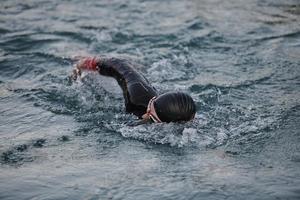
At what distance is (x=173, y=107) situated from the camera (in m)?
6.36

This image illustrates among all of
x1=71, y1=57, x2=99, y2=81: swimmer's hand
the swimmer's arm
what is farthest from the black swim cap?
x1=71, y1=57, x2=99, y2=81: swimmer's hand

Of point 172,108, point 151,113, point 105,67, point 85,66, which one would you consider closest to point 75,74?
point 85,66

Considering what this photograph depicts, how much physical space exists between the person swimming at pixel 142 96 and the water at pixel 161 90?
22 cm

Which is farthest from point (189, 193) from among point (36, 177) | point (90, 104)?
point (90, 104)

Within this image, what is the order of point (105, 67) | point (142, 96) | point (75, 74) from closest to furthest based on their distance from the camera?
point (142, 96)
point (105, 67)
point (75, 74)

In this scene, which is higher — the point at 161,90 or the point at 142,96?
the point at 142,96

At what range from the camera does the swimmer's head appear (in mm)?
6363

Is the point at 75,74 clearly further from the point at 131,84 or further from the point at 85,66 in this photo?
the point at 131,84

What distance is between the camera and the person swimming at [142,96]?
6.39 meters

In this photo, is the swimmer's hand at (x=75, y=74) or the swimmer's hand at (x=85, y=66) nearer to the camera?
the swimmer's hand at (x=85, y=66)

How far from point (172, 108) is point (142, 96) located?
83 cm

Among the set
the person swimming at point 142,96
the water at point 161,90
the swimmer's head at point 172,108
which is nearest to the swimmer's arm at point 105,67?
the person swimming at point 142,96

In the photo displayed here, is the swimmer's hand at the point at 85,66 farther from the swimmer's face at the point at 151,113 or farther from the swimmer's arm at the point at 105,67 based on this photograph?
the swimmer's face at the point at 151,113

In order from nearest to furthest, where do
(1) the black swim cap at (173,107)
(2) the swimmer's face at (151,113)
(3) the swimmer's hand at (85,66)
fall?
(1) the black swim cap at (173,107), (2) the swimmer's face at (151,113), (3) the swimmer's hand at (85,66)
